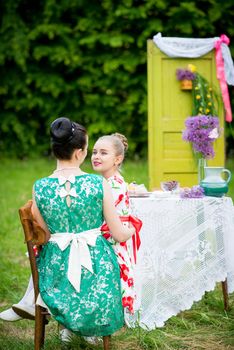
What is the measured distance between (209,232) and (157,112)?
2.82 m

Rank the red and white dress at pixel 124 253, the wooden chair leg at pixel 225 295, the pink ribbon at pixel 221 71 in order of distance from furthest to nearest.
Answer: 1. the pink ribbon at pixel 221 71
2. the wooden chair leg at pixel 225 295
3. the red and white dress at pixel 124 253

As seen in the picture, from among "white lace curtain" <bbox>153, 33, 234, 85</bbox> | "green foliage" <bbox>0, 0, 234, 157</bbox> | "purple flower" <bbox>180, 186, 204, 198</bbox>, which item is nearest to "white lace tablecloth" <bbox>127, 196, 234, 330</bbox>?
"purple flower" <bbox>180, 186, 204, 198</bbox>

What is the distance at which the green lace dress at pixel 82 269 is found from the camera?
2.95 m

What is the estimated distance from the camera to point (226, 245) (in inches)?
156

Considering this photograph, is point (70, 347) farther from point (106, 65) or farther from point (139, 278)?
point (106, 65)

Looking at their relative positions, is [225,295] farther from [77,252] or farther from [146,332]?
[77,252]

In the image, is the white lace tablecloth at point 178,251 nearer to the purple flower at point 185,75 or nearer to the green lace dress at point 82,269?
the green lace dress at point 82,269

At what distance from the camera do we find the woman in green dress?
9.67ft

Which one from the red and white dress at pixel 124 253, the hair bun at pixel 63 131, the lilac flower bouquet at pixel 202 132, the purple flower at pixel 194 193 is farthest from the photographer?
the lilac flower bouquet at pixel 202 132

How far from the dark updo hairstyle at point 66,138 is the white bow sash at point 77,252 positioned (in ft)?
1.20

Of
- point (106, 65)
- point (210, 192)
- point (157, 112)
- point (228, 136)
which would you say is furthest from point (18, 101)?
point (210, 192)

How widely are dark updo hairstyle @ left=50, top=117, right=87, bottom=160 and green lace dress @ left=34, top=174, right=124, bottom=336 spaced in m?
0.13

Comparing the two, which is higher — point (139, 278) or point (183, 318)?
point (139, 278)

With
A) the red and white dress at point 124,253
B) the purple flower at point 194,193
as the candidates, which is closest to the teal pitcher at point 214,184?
the purple flower at point 194,193
